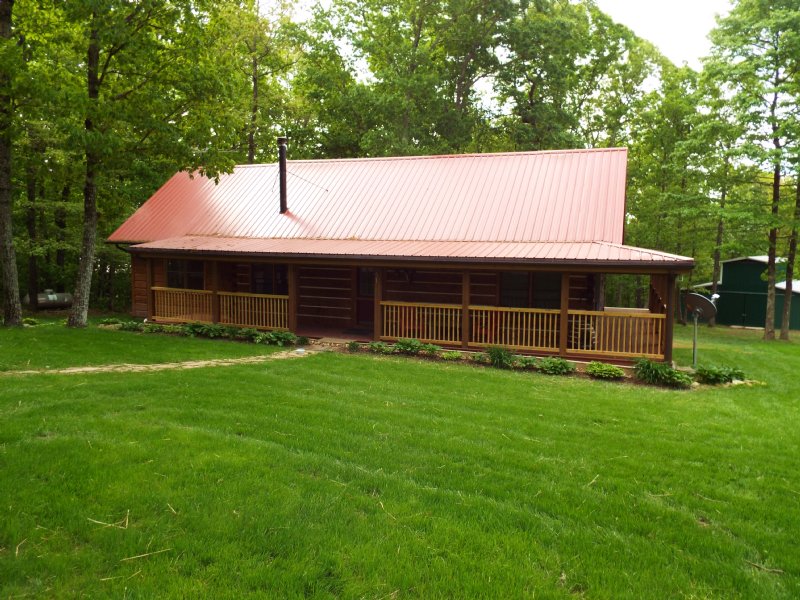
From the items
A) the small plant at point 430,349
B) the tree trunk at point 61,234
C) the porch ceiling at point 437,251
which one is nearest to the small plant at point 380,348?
the small plant at point 430,349

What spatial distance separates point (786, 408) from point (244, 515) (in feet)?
28.2

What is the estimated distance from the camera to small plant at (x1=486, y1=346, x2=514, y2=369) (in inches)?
456

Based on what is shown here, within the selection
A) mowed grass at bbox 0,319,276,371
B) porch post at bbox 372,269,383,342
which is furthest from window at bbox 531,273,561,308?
mowed grass at bbox 0,319,276,371

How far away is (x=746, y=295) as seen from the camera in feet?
93.4

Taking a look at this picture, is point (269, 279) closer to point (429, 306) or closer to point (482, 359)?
point (429, 306)

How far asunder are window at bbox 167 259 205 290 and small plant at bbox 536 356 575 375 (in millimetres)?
11734

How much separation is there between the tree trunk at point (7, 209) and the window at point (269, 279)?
6374mm

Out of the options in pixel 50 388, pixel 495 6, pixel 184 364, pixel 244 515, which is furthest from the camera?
pixel 495 6

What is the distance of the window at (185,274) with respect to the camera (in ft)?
59.1

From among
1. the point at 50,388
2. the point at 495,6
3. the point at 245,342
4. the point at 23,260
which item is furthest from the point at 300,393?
the point at 495,6

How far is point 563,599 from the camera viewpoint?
3.15 m

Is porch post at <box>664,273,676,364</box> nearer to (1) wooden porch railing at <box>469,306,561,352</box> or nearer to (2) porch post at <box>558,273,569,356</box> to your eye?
(2) porch post at <box>558,273,569,356</box>

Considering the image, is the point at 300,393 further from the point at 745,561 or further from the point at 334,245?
the point at 334,245

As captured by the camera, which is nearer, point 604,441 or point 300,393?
point 604,441
